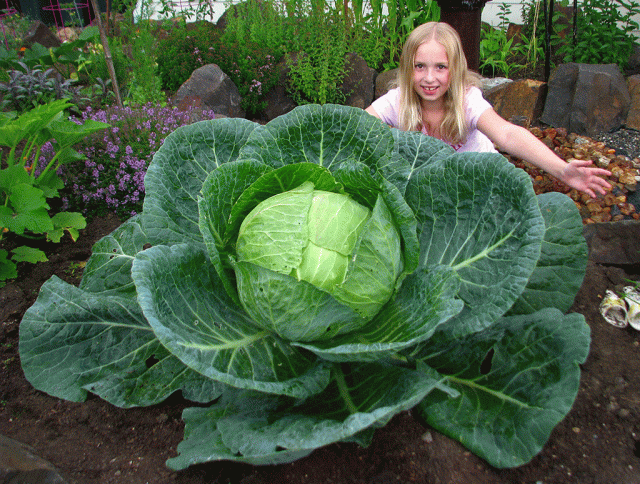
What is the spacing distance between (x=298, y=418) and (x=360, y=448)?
29cm

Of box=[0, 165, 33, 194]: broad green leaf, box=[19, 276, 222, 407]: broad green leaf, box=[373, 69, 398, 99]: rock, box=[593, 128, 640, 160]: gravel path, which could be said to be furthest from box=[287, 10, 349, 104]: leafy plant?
box=[19, 276, 222, 407]: broad green leaf

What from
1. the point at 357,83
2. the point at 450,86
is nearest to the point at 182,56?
the point at 357,83

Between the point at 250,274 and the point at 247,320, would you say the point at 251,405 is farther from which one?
the point at 250,274

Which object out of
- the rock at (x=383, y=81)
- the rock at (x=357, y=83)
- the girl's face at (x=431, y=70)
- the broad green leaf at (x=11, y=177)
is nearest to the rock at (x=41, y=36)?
the rock at (x=357, y=83)

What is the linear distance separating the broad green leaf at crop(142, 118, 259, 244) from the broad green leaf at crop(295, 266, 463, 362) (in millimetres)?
696

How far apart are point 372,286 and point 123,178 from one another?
2495mm

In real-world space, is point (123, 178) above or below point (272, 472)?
above

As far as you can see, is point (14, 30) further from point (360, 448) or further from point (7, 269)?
point (360, 448)

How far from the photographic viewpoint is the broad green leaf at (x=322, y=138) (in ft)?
5.82

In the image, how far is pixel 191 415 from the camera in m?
1.49

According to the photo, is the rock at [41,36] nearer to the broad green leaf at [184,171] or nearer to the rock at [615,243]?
the broad green leaf at [184,171]

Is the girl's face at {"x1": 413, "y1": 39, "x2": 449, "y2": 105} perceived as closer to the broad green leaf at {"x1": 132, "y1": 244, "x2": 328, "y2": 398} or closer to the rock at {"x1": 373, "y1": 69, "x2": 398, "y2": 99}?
the broad green leaf at {"x1": 132, "y1": 244, "x2": 328, "y2": 398}

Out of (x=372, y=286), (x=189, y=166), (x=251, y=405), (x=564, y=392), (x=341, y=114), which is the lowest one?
(x=251, y=405)

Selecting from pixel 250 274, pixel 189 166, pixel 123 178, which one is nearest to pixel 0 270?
pixel 123 178
